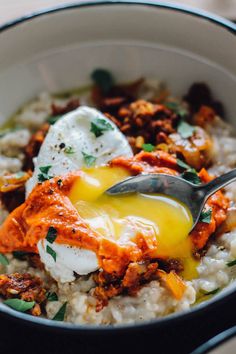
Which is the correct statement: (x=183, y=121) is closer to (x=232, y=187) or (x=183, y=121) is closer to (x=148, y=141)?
(x=148, y=141)

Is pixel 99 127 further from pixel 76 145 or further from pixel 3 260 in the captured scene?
pixel 3 260

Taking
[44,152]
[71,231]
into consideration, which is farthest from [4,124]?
[71,231]

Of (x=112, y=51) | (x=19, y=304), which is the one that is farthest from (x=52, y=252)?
(x=112, y=51)

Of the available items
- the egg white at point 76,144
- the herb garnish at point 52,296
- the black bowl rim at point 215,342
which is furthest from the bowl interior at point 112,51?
the black bowl rim at point 215,342

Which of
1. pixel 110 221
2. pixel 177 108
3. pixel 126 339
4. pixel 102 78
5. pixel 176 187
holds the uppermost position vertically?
pixel 102 78

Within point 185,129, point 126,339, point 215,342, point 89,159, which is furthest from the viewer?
point 185,129

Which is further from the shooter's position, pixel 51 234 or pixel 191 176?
pixel 191 176
